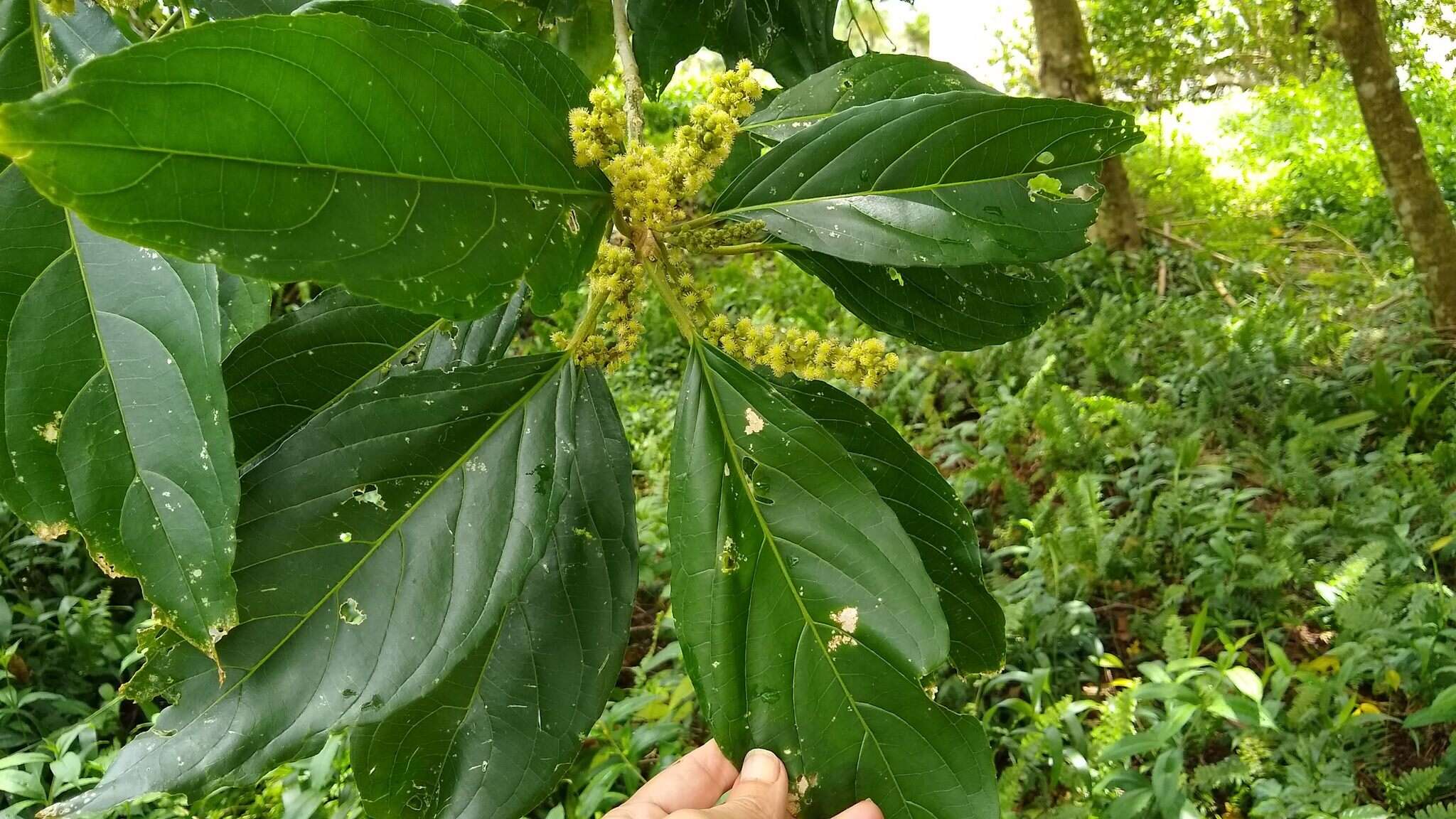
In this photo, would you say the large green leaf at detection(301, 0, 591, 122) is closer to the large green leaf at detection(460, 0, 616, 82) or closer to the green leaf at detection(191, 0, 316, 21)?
the green leaf at detection(191, 0, 316, 21)

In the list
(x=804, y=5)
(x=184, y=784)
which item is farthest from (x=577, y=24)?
(x=184, y=784)

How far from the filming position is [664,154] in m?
0.63

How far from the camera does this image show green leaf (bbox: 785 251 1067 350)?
0.78 meters

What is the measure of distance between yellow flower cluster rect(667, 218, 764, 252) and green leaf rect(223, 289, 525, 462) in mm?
214

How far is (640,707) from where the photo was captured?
6.96 feet

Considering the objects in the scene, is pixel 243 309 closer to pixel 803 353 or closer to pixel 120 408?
pixel 120 408

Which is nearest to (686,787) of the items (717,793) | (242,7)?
(717,793)

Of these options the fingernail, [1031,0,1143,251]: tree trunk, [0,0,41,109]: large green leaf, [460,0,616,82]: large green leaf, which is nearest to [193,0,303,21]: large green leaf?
[0,0,41,109]: large green leaf

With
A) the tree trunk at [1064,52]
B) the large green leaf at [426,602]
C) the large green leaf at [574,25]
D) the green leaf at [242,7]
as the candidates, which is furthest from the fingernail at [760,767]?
the tree trunk at [1064,52]

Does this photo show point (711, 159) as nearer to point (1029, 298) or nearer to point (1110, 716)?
point (1029, 298)

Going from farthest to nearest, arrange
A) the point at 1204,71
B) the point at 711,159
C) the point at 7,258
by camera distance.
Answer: the point at 1204,71, the point at 711,159, the point at 7,258

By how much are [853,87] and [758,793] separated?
0.60m

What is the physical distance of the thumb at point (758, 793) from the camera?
67cm

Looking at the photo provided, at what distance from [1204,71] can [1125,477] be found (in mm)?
4517
